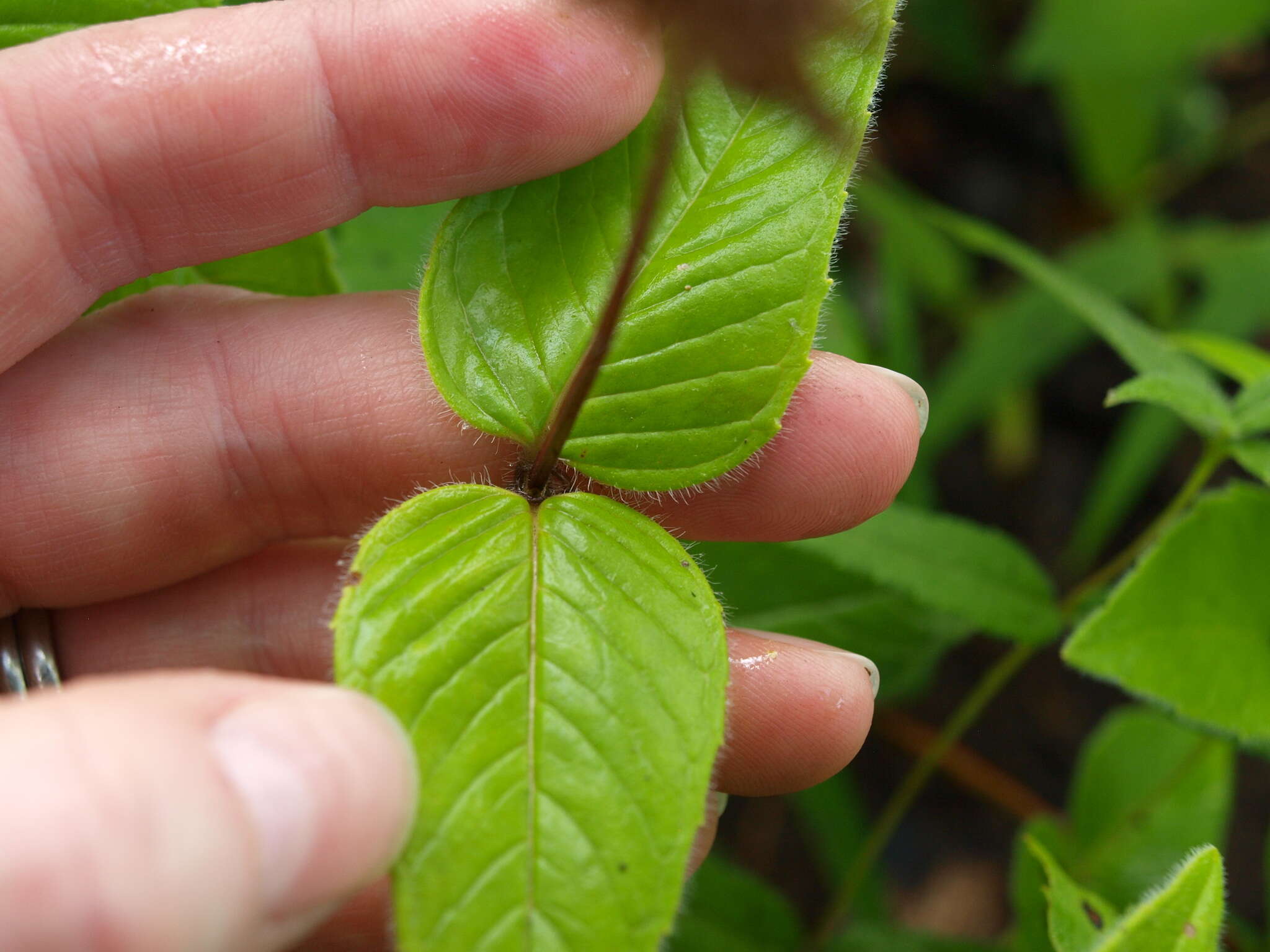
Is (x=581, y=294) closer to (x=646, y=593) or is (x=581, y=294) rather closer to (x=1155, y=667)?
(x=646, y=593)

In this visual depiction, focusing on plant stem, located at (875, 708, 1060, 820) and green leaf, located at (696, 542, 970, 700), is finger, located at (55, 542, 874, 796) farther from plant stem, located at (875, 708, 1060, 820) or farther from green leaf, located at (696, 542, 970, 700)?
plant stem, located at (875, 708, 1060, 820)

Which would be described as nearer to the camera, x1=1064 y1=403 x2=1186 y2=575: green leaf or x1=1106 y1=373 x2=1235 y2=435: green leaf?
x1=1106 y1=373 x2=1235 y2=435: green leaf

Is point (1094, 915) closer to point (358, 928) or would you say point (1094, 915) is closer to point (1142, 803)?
point (1142, 803)

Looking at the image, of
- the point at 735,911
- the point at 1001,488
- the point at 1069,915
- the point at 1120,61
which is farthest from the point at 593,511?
the point at 1120,61

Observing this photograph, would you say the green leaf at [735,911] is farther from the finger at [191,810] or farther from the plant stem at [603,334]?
the finger at [191,810]

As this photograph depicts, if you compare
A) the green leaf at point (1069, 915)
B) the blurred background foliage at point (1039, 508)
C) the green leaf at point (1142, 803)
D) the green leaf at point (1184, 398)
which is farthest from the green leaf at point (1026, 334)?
the green leaf at point (1069, 915)

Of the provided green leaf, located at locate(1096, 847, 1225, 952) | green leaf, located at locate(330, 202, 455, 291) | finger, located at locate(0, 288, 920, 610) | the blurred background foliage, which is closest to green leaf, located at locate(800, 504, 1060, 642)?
the blurred background foliage

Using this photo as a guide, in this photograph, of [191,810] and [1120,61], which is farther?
[1120,61]
